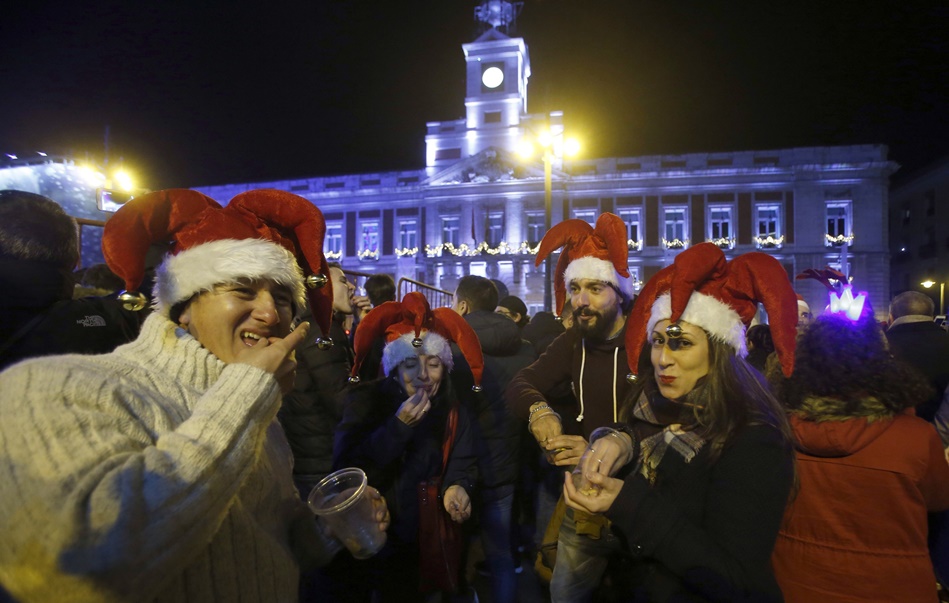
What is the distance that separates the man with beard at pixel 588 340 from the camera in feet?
10.1

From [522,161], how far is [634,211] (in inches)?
327

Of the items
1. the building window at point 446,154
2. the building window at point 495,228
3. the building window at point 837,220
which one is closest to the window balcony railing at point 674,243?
the building window at point 837,220

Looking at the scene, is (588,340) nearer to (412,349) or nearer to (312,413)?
(412,349)

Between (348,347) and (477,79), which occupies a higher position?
(477,79)

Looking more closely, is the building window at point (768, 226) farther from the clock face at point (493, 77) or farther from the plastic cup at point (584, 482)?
the plastic cup at point (584, 482)

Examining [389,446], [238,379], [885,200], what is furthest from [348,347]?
[885,200]

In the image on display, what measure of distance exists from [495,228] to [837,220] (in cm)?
2171

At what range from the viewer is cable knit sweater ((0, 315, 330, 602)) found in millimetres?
974

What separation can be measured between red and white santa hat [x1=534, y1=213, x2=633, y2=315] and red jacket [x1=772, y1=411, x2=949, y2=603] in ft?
4.57

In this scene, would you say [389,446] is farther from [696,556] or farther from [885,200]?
[885,200]

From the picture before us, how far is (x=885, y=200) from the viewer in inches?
1296

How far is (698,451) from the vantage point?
1946 millimetres

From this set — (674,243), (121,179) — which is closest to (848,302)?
(121,179)

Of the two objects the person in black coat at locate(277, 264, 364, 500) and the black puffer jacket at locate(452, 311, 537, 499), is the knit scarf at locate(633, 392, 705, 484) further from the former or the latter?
the person in black coat at locate(277, 264, 364, 500)
